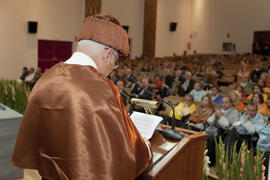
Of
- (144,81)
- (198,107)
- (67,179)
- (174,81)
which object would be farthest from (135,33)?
(67,179)

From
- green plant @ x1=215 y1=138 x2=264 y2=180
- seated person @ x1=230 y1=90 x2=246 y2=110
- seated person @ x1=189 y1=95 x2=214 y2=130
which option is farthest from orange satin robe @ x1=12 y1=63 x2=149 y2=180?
seated person @ x1=230 y1=90 x2=246 y2=110

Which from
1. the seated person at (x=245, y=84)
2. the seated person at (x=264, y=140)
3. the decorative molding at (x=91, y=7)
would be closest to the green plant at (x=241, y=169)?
the seated person at (x=264, y=140)

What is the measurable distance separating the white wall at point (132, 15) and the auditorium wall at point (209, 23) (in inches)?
56.7

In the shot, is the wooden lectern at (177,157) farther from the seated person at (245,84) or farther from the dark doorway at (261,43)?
the dark doorway at (261,43)

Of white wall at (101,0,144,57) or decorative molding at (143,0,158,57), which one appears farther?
decorative molding at (143,0,158,57)

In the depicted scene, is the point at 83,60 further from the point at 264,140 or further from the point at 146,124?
the point at 264,140

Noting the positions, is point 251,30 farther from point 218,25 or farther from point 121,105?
point 121,105

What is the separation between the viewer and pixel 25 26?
13336mm

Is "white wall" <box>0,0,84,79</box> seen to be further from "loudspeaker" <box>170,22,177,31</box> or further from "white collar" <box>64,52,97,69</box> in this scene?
"white collar" <box>64,52,97,69</box>

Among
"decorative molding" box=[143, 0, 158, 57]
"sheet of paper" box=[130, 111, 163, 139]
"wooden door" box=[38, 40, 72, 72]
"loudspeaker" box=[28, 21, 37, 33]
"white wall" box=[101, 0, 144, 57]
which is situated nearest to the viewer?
"sheet of paper" box=[130, 111, 163, 139]

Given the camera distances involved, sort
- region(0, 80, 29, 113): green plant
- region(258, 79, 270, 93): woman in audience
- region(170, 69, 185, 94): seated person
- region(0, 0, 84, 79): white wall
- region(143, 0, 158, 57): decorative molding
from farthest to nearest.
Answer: region(143, 0, 158, 57): decorative molding < region(0, 0, 84, 79): white wall < region(170, 69, 185, 94): seated person < region(258, 79, 270, 93): woman in audience < region(0, 80, 29, 113): green plant

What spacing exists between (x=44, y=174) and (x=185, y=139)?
824 mm

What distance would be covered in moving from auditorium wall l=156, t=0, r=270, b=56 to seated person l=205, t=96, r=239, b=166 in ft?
44.7

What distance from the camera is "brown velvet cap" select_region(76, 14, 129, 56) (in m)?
1.41
